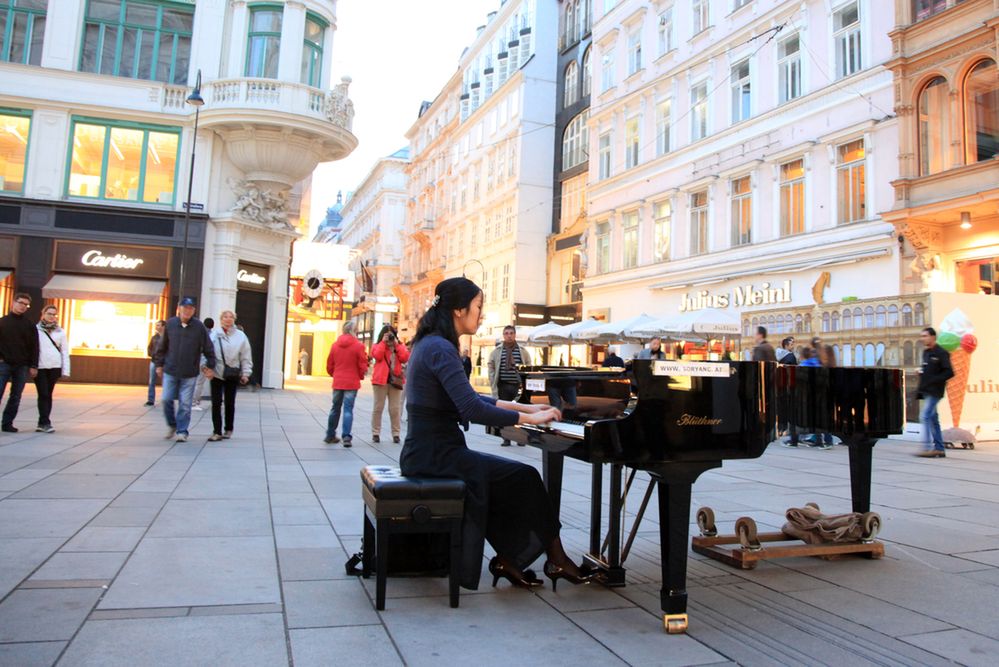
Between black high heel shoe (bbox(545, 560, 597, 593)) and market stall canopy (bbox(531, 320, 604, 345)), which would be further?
market stall canopy (bbox(531, 320, 604, 345))

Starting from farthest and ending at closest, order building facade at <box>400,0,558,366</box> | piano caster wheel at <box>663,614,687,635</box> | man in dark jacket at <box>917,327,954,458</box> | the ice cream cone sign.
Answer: building facade at <box>400,0,558,366</box> → the ice cream cone sign → man in dark jacket at <box>917,327,954,458</box> → piano caster wheel at <box>663,614,687,635</box>

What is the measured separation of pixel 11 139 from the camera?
22016mm

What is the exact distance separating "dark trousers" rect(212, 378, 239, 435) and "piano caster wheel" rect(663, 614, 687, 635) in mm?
8722

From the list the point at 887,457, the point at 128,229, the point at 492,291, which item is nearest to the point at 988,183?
the point at 887,457

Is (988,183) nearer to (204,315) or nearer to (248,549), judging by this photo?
(248,549)

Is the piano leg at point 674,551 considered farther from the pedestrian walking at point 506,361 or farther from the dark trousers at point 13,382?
the dark trousers at point 13,382

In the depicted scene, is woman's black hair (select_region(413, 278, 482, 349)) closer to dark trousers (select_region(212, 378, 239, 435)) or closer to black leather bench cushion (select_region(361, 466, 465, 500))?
black leather bench cushion (select_region(361, 466, 465, 500))

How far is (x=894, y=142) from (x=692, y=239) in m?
8.37

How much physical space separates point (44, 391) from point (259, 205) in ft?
44.3

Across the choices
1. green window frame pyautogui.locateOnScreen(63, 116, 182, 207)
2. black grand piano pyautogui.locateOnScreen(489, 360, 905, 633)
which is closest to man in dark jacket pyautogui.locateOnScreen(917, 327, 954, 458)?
black grand piano pyautogui.locateOnScreen(489, 360, 905, 633)

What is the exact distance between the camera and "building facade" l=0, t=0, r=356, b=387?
71.2 feet

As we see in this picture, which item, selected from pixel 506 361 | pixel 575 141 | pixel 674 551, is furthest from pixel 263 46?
pixel 674 551

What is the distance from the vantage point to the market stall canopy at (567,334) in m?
23.2

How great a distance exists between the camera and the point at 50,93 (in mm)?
21984
